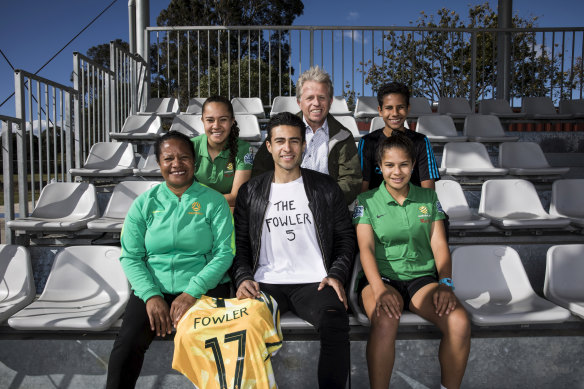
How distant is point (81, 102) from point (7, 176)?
1.52 m

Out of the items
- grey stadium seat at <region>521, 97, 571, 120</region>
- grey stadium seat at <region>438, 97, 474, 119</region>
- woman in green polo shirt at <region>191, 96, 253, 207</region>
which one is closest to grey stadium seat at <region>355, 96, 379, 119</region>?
grey stadium seat at <region>438, 97, 474, 119</region>

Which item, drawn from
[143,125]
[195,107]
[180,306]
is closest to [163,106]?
[195,107]

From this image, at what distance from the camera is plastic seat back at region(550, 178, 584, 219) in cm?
297

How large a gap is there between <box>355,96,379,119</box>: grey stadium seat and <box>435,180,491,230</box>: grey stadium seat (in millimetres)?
2040

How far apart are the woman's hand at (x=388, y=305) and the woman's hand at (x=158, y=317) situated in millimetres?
851

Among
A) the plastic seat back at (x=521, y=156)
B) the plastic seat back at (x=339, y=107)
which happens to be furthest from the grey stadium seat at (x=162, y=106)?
the plastic seat back at (x=521, y=156)

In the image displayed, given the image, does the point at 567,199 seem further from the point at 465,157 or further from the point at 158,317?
the point at 158,317

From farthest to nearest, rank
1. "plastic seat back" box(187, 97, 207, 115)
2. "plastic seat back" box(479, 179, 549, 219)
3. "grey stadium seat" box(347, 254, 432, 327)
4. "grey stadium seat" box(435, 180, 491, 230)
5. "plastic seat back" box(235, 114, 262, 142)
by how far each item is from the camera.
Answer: "plastic seat back" box(187, 97, 207, 115) → "plastic seat back" box(235, 114, 262, 142) → "plastic seat back" box(479, 179, 549, 219) → "grey stadium seat" box(435, 180, 491, 230) → "grey stadium seat" box(347, 254, 432, 327)

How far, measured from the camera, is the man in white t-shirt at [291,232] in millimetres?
1752

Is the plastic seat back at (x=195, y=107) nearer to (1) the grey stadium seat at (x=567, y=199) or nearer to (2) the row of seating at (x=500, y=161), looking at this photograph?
(2) the row of seating at (x=500, y=161)

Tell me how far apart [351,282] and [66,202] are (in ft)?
7.31

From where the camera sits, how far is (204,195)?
6.04ft

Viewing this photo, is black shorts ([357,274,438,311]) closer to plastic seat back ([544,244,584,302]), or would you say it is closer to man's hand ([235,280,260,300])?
man's hand ([235,280,260,300])

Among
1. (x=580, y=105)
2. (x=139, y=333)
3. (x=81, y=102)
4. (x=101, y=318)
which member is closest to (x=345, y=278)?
(x=139, y=333)
